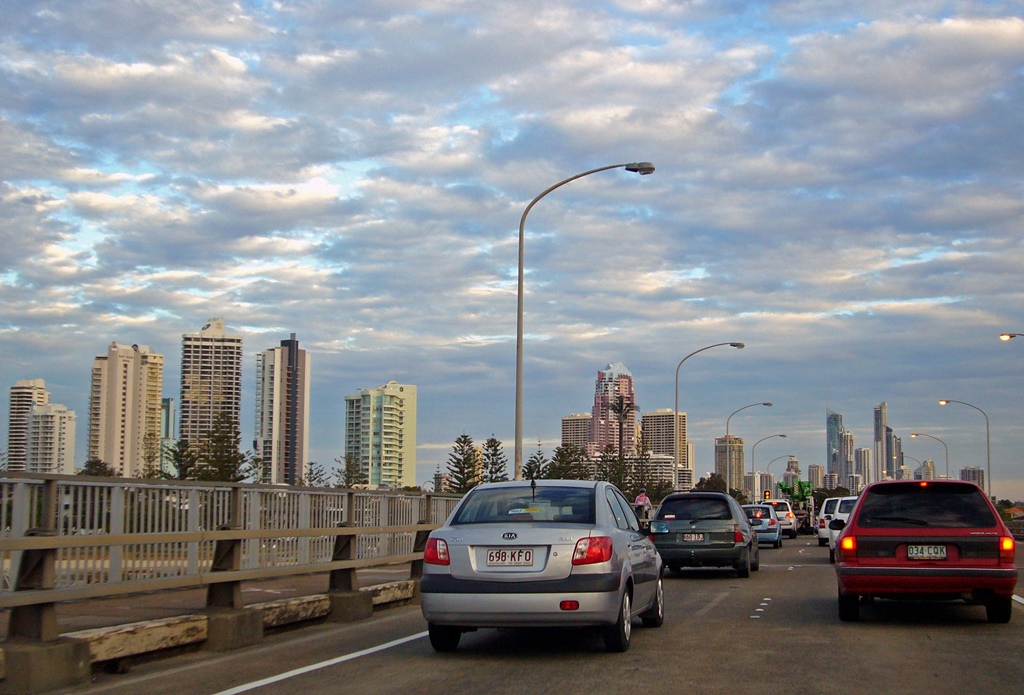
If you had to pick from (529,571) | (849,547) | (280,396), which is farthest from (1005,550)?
(280,396)

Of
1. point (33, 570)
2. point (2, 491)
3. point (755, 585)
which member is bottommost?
point (755, 585)

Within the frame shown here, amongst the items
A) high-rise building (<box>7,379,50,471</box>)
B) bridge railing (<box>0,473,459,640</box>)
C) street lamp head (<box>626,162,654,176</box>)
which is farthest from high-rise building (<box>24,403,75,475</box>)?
bridge railing (<box>0,473,459,640</box>)

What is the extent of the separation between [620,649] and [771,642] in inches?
71.8

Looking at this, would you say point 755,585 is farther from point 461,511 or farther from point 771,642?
point 461,511

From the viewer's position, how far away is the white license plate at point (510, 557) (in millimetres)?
9305

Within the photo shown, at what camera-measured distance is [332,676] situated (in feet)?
28.4

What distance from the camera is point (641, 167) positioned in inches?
1011

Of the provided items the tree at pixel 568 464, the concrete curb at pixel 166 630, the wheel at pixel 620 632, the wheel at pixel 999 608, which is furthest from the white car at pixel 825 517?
the tree at pixel 568 464

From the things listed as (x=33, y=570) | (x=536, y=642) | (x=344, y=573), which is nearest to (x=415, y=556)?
(x=344, y=573)

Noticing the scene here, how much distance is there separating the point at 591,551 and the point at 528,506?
91 cm

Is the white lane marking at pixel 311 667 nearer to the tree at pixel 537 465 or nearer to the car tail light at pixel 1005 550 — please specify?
the car tail light at pixel 1005 550

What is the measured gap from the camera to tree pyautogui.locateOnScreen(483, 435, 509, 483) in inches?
2965

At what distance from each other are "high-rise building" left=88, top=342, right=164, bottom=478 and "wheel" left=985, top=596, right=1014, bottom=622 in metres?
164

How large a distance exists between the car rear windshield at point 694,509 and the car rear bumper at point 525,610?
11673 millimetres
